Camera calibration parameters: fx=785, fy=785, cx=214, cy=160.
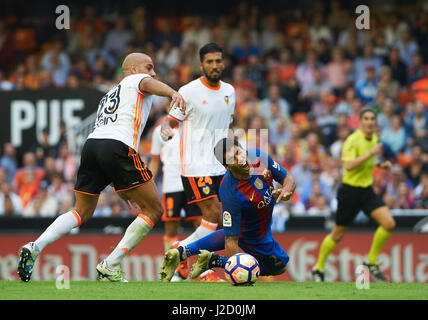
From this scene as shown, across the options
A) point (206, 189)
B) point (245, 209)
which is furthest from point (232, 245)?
point (206, 189)

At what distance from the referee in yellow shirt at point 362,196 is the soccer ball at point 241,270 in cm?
402

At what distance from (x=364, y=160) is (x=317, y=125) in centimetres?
552

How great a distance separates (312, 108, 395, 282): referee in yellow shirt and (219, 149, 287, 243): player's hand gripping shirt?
3317 millimetres

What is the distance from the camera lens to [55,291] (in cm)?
698

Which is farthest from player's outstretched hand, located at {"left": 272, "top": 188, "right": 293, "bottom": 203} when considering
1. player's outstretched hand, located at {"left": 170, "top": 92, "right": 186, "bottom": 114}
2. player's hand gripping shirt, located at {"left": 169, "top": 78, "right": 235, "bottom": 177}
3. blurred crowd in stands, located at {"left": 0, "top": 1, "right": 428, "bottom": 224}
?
blurred crowd in stands, located at {"left": 0, "top": 1, "right": 428, "bottom": 224}

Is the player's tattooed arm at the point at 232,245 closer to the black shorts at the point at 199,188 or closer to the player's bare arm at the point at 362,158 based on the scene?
the black shorts at the point at 199,188

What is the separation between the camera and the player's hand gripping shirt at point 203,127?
9070 mm

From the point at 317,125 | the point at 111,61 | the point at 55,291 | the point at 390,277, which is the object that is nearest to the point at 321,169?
the point at 317,125

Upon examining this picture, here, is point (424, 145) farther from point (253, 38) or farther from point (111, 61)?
point (111, 61)

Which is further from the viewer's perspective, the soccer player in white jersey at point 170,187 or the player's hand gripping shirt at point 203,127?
the soccer player in white jersey at point 170,187

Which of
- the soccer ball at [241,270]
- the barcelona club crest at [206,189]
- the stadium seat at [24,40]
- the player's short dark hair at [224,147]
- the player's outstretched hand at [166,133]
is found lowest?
the soccer ball at [241,270]

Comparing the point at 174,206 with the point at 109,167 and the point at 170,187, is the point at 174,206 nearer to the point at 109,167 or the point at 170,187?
the point at 170,187

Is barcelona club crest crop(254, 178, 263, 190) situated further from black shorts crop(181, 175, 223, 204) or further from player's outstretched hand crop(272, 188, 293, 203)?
black shorts crop(181, 175, 223, 204)

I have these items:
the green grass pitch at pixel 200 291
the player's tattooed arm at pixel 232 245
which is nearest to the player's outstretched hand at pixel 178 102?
the player's tattooed arm at pixel 232 245
